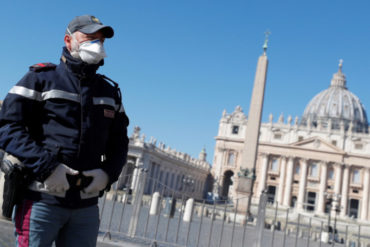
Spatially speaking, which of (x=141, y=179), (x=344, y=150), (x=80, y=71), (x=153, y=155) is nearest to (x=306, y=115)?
(x=344, y=150)

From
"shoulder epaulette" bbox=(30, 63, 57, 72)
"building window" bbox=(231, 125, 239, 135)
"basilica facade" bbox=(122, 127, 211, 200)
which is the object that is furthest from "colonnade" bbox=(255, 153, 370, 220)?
"shoulder epaulette" bbox=(30, 63, 57, 72)

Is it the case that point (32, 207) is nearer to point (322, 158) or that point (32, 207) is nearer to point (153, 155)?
point (153, 155)

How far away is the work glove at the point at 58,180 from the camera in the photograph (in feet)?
6.72

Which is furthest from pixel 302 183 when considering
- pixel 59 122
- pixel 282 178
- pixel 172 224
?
pixel 59 122

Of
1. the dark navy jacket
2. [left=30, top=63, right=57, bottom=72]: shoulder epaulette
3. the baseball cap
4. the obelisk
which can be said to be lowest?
the dark navy jacket

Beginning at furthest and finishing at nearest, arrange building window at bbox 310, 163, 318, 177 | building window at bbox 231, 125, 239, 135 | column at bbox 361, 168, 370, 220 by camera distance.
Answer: building window at bbox 231, 125, 239, 135 < building window at bbox 310, 163, 318, 177 < column at bbox 361, 168, 370, 220

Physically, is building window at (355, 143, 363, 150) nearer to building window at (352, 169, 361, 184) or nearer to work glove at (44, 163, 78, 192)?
building window at (352, 169, 361, 184)

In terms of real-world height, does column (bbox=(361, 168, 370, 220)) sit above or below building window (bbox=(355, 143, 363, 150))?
below

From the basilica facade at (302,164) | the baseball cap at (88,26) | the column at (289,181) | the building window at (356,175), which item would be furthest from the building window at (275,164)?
the baseball cap at (88,26)

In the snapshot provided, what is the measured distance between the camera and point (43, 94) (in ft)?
7.25

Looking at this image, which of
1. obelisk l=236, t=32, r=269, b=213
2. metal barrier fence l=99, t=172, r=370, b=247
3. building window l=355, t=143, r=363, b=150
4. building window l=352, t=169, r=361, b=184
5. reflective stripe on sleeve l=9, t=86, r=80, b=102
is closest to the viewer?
reflective stripe on sleeve l=9, t=86, r=80, b=102

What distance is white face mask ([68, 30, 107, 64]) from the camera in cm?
230

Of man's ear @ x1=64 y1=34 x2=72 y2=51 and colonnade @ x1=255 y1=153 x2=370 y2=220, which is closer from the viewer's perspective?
man's ear @ x1=64 y1=34 x2=72 y2=51

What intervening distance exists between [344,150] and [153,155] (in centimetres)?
2658
